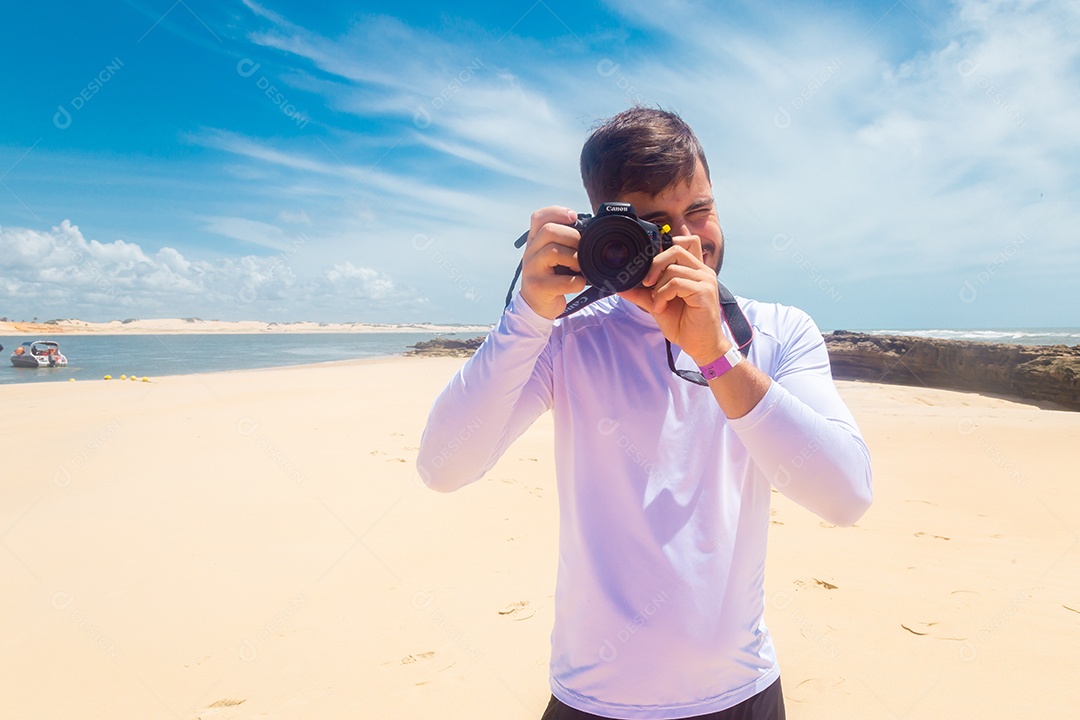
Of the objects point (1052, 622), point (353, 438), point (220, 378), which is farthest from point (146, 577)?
point (220, 378)

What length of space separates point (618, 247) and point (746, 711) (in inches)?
38.7

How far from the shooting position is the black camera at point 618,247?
1.22 metres

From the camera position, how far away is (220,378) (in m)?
17.1

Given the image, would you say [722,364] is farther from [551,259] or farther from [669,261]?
[551,259]

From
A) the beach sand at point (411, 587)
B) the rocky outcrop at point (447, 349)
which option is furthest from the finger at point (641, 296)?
the rocky outcrop at point (447, 349)

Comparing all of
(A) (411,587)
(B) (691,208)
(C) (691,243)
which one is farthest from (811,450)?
(A) (411,587)

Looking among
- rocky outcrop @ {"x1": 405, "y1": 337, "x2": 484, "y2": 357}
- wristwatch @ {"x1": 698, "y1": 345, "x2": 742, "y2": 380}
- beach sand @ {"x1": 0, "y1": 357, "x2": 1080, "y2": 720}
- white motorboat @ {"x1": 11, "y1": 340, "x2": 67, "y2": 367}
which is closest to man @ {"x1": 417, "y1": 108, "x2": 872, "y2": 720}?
wristwatch @ {"x1": 698, "y1": 345, "x2": 742, "y2": 380}

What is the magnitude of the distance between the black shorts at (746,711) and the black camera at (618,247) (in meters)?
0.86

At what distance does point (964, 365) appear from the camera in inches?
513

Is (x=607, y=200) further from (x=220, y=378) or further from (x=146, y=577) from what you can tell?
(x=220, y=378)

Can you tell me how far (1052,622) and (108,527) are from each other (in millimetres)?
6378

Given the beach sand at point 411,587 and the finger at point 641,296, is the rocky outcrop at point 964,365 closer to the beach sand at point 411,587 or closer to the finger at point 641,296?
the beach sand at point 411,587

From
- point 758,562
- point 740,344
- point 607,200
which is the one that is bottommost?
point 758,562

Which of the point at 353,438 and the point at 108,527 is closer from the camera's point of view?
the point at 108,527
